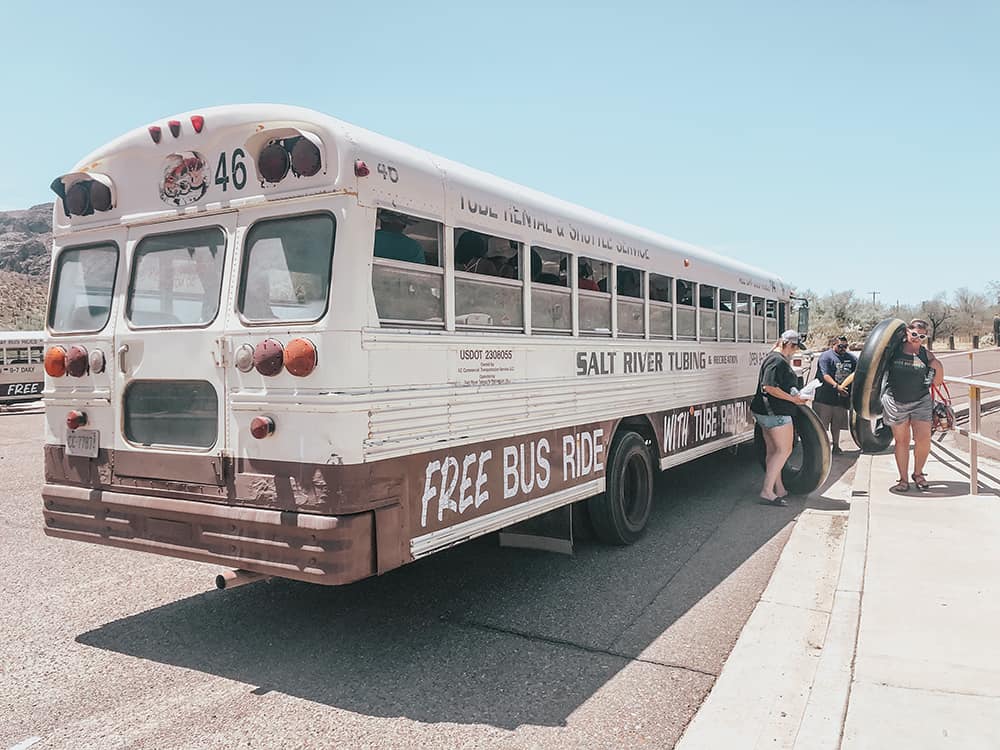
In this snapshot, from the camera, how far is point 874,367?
805 cm

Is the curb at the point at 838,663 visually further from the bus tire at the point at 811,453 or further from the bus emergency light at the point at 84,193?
the bus emergency light at the point at 84,193

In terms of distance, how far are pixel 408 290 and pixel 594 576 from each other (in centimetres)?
264

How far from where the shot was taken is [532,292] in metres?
5.01

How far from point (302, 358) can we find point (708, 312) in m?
5.42

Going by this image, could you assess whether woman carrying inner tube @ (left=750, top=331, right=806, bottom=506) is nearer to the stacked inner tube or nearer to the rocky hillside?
the stacked inner tube

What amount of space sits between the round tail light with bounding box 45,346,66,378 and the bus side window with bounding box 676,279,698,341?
5.04 metres

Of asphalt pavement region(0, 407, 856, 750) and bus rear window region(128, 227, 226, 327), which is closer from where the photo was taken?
asphalt pavement region(0, 407, 856, 750)

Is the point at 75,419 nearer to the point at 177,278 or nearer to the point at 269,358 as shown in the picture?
the point at 177,278

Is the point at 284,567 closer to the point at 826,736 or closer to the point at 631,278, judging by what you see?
the point at 826,736

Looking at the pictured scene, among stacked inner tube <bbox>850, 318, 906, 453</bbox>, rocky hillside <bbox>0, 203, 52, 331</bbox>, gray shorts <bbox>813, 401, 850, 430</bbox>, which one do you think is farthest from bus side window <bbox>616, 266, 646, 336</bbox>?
rocky hillside <bbox>0, 203, 52, 331</bbox>

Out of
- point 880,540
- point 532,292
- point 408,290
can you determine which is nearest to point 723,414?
point 880,540

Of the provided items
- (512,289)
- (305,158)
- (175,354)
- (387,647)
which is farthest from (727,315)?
(175,354)

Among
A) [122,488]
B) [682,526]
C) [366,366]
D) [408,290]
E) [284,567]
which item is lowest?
[682,526]

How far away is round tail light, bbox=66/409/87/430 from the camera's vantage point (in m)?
4.40
